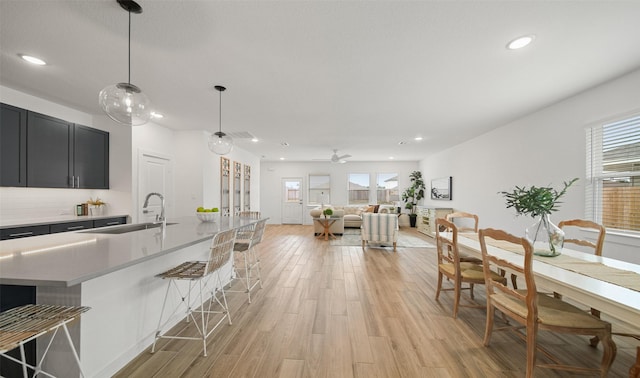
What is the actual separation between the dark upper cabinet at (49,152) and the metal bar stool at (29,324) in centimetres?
315

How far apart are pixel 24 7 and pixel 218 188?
4.35 metres

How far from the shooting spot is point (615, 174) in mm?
2842

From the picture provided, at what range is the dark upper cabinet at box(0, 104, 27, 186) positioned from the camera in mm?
2904

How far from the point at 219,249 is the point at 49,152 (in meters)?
3.40

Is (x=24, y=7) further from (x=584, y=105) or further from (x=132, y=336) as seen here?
(x=584, y=105)

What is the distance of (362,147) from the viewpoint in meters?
7.04

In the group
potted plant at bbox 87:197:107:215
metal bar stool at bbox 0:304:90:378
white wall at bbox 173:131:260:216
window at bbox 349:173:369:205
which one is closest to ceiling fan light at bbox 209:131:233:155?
white wall at bbox 173:131:260:216

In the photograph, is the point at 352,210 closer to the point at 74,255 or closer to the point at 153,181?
the point at 153,181

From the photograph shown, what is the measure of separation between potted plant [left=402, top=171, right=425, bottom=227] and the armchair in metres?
4.00

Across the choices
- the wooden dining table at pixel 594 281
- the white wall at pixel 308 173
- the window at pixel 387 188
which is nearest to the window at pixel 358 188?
the white wall at pixel 308 173

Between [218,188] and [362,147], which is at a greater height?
[362,147]

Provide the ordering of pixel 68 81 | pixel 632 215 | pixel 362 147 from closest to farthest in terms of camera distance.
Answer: pixel 632 215 → pixel 68 81 → pixel 362 147

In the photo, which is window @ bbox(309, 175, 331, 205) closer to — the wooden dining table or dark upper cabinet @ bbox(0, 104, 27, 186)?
dark upper cabinet @ bbox(0, 104, 27, 186)

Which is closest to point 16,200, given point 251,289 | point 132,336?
point 132,336
